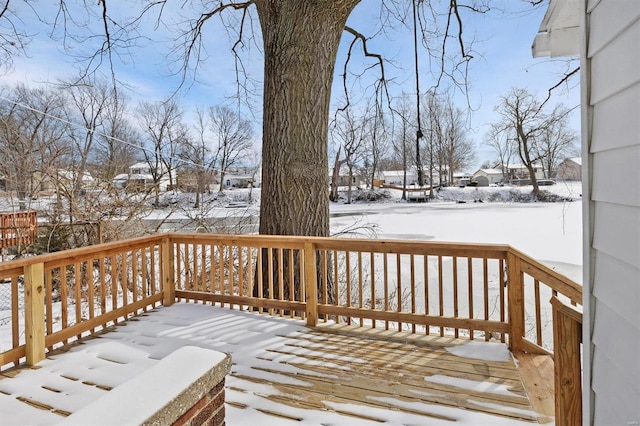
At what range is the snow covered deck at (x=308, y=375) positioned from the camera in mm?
2010

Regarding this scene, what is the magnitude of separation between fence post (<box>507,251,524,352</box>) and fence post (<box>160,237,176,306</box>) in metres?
3.51

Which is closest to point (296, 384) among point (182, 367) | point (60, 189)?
point (182, 367)

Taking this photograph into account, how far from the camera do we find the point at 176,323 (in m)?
3.45

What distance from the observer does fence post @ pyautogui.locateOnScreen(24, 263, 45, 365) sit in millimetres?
2658

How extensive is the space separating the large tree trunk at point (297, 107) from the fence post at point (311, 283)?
468 millimetres

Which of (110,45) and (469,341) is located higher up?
(110,45)

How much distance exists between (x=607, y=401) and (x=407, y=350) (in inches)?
77.0

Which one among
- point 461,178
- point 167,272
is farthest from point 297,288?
point 461,178

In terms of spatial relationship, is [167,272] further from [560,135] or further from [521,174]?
[521,174]

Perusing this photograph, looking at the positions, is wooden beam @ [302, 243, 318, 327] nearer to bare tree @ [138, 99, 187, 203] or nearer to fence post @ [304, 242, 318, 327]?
fence post @ [304, 242, 318, 327]

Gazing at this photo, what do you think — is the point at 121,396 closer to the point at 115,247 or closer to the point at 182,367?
the point at 182,367

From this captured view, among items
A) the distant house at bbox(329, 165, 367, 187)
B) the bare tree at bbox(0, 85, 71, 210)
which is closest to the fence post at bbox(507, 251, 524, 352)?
the bare tree at bbox(0, 85, 71, 210)

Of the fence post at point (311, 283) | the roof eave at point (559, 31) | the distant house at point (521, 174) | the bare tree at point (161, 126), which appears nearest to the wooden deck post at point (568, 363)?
the roof eave at point (559, 31)

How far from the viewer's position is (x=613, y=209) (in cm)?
95
